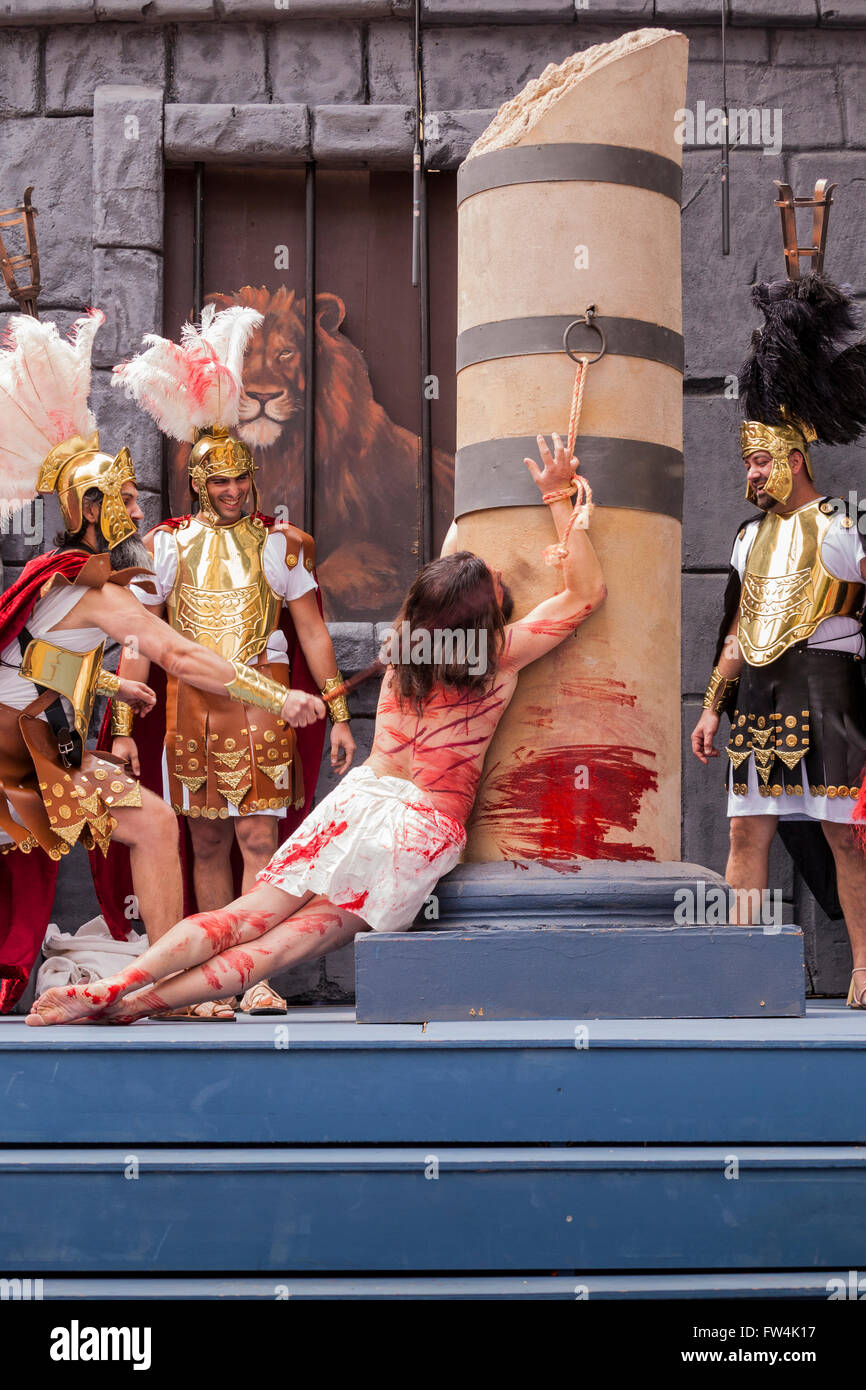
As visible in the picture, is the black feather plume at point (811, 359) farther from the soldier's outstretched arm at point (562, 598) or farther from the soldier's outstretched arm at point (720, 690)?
the soldier's outstretched arm at point (562, 598)

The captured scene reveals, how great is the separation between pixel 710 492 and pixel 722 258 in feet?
3.05

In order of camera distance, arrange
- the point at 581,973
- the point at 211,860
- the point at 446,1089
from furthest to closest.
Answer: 1. the point at 211,860
2. the point at 581,973
3. the point at 446,1089

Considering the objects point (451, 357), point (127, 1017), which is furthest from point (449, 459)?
point (127, 1017)

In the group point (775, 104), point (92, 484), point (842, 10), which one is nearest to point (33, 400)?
point (92, 484)

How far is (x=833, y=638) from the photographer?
4.76m

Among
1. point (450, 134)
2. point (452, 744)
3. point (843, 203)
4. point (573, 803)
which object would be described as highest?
point (450, 134)

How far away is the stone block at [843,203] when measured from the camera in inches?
232

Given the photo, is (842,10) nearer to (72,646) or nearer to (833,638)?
(833,638)

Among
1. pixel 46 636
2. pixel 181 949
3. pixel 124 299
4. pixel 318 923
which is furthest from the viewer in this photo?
pixel 124 299

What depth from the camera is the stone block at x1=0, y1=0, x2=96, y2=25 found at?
19.6 ft

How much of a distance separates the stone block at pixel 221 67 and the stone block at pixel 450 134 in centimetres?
69

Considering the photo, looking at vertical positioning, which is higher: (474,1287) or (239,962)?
(239,962)

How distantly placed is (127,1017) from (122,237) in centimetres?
356

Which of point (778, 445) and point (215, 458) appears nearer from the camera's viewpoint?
point (778, 445)
